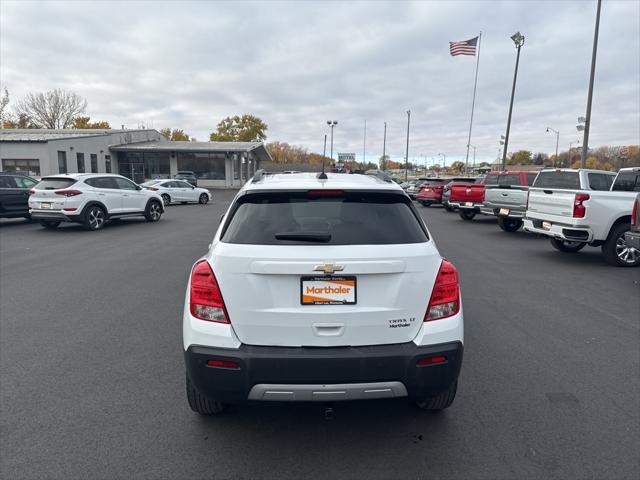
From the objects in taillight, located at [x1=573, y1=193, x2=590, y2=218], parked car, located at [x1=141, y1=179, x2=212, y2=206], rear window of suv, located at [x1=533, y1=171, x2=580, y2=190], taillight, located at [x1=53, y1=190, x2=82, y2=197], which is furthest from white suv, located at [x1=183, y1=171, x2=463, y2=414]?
parked car, located at [x1=141, y1=179, x2=212, y2=206]

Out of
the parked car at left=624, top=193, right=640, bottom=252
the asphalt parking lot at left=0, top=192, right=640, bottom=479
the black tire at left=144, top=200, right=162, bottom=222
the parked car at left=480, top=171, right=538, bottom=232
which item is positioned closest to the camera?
the asphalt parking lot at left=0, top=192, right=640, bottom=479

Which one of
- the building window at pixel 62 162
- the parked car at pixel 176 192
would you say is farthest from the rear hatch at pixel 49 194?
the building window at pixel 62 162

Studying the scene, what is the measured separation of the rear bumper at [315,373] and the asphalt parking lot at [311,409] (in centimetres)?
46

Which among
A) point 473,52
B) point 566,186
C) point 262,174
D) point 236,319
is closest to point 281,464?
point 236,319

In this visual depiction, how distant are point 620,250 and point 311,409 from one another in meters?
8.52

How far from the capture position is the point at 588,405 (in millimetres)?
3668

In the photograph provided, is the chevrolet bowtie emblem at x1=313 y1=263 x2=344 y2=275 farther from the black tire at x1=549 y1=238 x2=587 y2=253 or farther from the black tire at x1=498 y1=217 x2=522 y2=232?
the black tire at x1=498 y1=217 x2=522 y2=232

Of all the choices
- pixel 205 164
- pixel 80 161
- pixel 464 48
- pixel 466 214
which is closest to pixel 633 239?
pixel 466 214

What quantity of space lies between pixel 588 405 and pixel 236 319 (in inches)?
111

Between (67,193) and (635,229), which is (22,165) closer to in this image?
(67,193)

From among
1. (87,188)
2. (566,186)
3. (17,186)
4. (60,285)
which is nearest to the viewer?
(60,285)

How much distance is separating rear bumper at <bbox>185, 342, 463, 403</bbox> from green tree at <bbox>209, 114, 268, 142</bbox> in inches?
3395

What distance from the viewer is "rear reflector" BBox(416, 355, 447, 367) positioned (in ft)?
9.50

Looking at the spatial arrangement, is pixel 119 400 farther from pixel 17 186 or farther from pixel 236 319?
pixel 17 186
